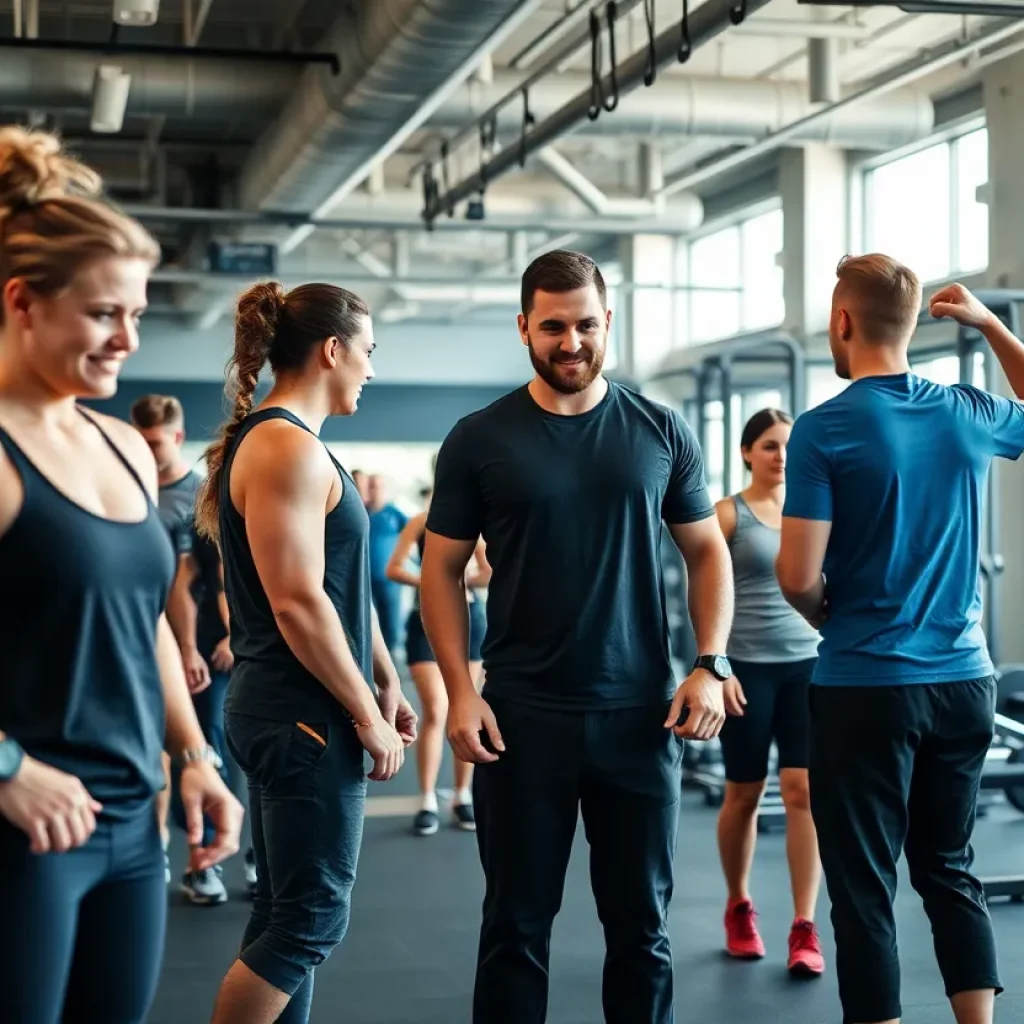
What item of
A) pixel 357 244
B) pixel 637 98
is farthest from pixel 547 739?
pixel 357 244

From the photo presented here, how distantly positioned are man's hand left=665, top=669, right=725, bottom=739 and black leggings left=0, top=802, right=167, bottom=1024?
1.08 m

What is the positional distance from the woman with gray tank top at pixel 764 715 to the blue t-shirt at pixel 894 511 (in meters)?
1.22

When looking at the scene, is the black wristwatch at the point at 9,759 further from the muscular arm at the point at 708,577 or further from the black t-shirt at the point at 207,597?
the black t-shirt at the point at 207,597

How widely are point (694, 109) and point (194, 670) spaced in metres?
5.54

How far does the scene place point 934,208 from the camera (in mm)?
10273

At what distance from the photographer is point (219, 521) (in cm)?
261

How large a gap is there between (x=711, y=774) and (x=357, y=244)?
909 cm

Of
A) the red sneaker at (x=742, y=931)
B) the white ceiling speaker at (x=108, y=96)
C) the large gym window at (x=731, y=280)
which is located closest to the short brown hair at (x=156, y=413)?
the red sneaker at (x=742, y=931)

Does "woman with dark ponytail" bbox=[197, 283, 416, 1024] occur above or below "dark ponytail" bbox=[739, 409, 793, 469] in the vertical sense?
below

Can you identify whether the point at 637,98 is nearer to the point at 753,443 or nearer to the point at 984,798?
the point at 984,798

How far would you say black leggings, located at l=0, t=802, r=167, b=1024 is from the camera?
1567 mm

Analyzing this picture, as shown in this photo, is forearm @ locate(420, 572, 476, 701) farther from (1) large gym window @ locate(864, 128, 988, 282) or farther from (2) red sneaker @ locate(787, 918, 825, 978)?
(1) large gym window @ locate(864, 128, 988, 282)

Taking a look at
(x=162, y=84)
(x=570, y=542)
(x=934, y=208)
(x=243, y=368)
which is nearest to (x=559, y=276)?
(x=570, y=542)

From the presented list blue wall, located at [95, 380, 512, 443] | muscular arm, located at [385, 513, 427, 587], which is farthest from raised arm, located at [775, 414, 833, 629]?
blue wall, located at [95, 380, 512, 443]
